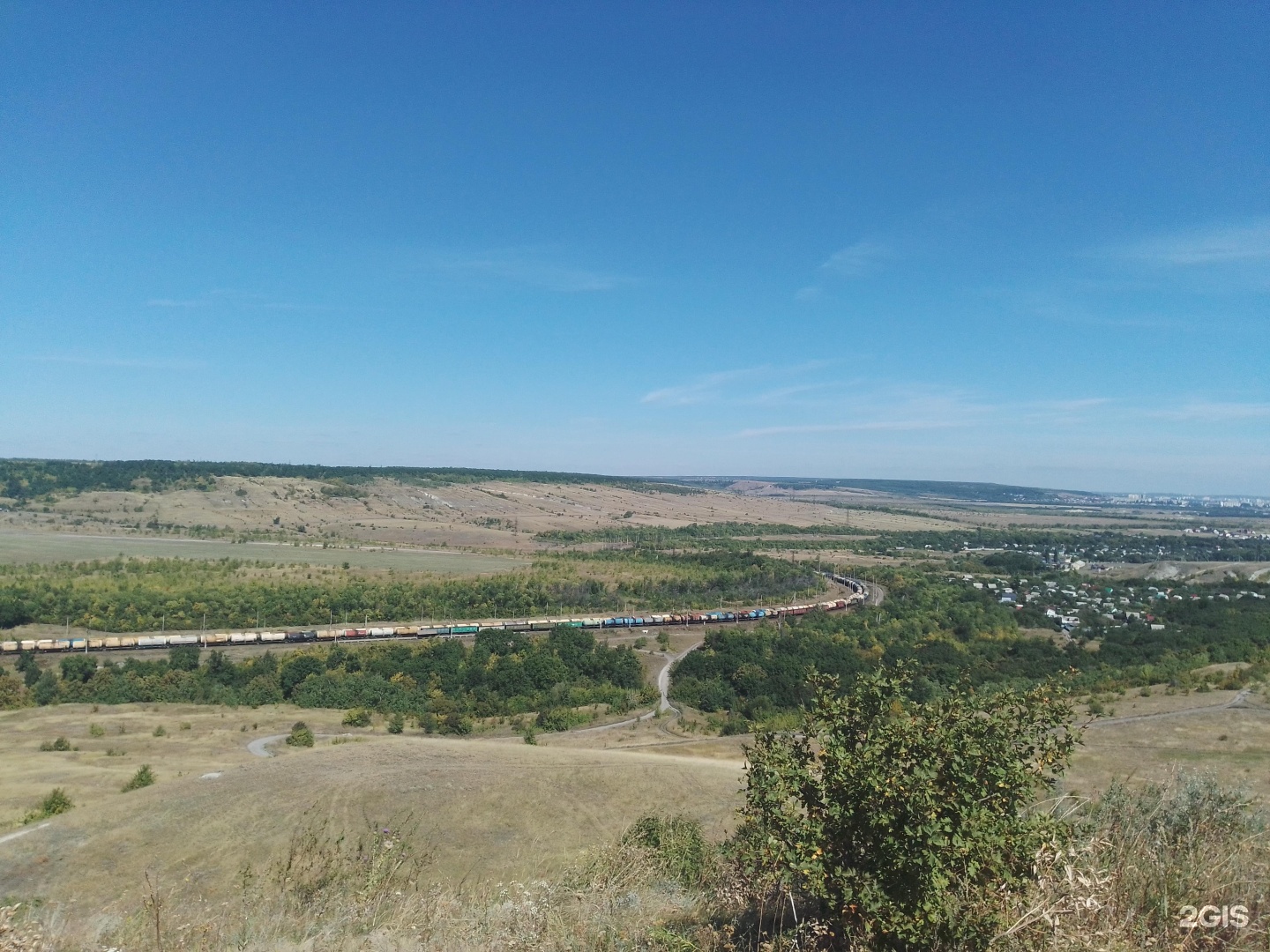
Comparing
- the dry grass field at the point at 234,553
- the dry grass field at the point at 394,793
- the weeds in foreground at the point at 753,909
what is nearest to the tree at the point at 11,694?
the dry grass field at the point at 394,793

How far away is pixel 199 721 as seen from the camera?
1515 inches

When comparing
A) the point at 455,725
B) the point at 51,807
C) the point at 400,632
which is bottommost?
the point at 455,725

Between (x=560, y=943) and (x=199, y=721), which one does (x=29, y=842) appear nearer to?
(x=560, y=943)

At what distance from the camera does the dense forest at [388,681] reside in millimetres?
45281

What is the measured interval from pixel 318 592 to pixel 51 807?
56041 mm

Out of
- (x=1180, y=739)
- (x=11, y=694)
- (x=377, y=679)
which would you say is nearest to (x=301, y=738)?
(x=377, y=679)

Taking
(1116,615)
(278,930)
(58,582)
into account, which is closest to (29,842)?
(278,930)

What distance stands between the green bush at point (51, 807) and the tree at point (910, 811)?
2380 centimetres

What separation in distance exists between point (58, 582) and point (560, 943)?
288 ft

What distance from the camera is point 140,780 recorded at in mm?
24031

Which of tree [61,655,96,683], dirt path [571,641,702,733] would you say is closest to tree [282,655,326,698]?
tree [61,655,96,683]

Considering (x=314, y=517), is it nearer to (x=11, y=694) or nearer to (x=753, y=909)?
(x=11, y=694)

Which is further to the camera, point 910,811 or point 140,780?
point 140,780

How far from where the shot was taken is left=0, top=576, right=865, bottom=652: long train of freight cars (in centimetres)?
5622
